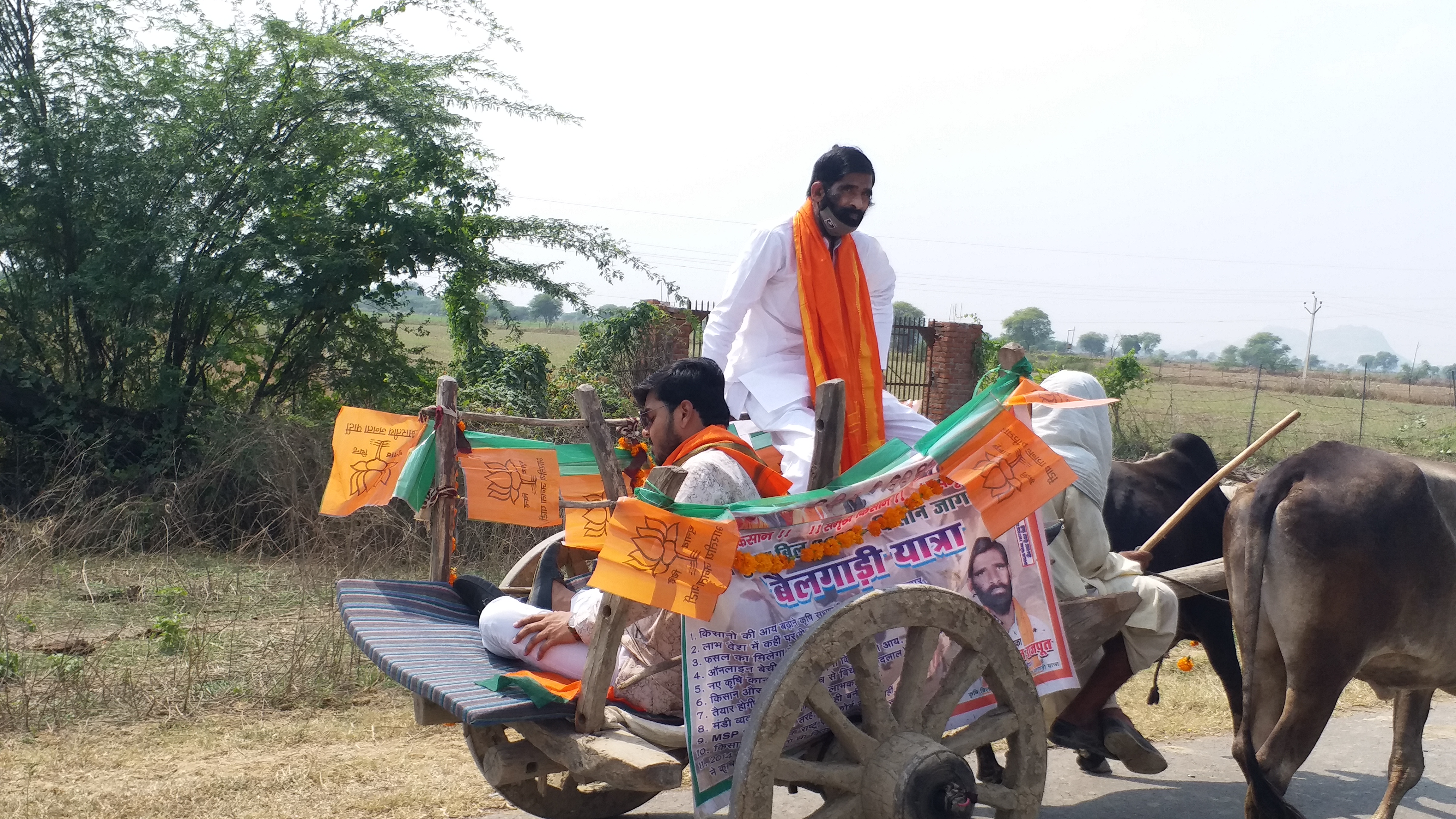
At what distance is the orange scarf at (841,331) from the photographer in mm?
4035

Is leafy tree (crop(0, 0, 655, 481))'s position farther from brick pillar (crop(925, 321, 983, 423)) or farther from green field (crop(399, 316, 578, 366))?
brick pillar (crop(925, 321, 983, 423))

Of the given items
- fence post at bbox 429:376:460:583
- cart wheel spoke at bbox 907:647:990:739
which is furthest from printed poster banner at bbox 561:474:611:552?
cart wheel spoke at bbox 907:647:990:739

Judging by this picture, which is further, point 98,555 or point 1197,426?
point 1197,426

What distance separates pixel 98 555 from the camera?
7.99 m

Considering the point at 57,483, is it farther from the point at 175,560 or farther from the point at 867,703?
the point at 867,703

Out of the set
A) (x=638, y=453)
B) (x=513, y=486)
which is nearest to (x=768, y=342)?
(x=638, y=453)

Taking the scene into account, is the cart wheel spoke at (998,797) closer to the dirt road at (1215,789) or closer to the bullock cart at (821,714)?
the bullock cart at (821,714)

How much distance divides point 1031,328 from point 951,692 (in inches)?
2837

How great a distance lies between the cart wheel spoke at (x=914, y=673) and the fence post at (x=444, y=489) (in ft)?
5.90

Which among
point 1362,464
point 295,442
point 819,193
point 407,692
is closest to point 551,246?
point 295,442

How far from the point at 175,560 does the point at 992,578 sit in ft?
22.1

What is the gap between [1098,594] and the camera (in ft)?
13.2

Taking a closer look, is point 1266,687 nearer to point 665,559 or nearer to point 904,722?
point 904,722

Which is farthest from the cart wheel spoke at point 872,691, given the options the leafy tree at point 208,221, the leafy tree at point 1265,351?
the leafy tree at point 1265,351
